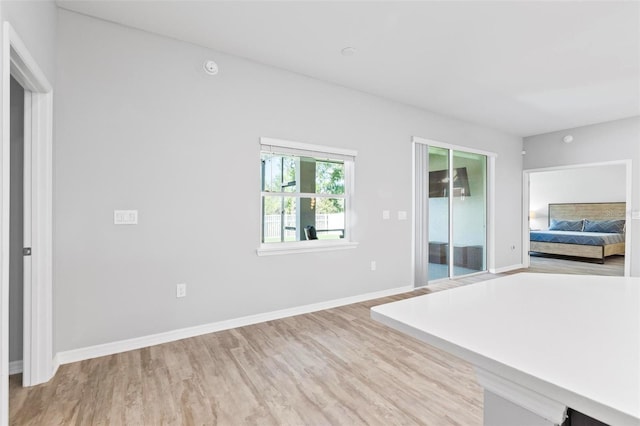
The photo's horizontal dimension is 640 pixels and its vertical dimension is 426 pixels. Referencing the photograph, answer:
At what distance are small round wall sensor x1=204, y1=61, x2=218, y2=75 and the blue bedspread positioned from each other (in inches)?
324

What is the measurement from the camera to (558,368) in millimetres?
547

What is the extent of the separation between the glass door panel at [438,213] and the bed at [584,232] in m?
4.17

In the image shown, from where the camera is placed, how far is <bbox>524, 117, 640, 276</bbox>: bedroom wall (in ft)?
16.4

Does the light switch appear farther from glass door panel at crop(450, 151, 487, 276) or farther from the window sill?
glass door panel at crop(450, 151, 487, 276)

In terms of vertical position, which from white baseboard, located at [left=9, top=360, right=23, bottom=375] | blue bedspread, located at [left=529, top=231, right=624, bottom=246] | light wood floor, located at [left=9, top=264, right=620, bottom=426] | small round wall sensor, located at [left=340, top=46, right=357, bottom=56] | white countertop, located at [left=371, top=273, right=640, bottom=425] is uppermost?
small round wall sensor, located at [left=340, top=46, right=357, bottom=56]

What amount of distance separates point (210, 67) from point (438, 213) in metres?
3.94

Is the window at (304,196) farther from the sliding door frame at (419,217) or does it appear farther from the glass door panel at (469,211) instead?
the glass door panel at (469,211)

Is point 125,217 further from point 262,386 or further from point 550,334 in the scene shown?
point 550,334

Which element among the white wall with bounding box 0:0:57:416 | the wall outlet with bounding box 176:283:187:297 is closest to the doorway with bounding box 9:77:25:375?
the white wall with bounding box 0:0:57:416

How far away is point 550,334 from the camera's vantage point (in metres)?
0.70

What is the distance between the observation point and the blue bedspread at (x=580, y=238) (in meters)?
6.77

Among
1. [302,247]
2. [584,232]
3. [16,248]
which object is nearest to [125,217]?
[16,248]

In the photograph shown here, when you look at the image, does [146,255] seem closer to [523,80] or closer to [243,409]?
[243,409]

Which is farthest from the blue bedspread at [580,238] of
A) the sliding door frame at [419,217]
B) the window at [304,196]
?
the window at [304,196]
